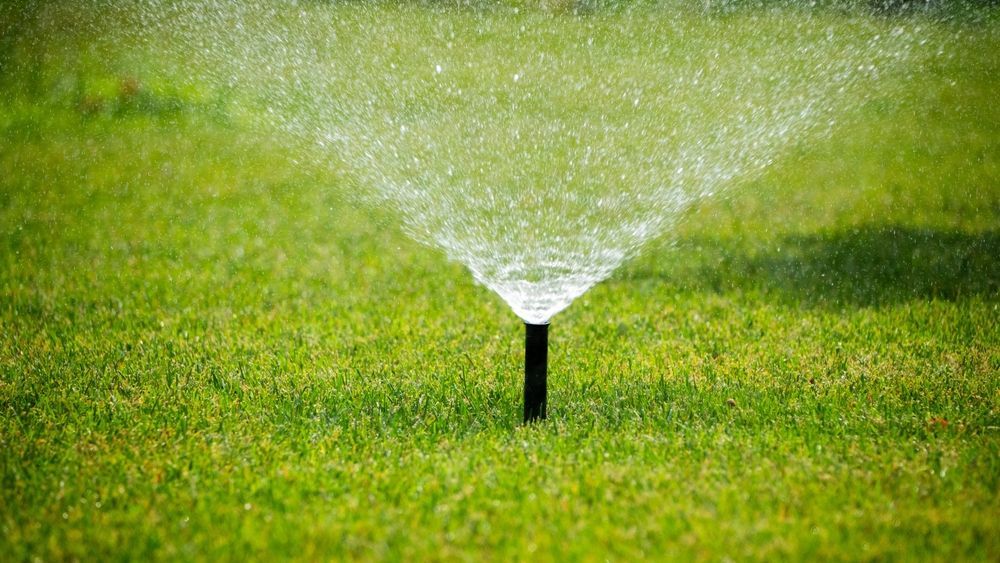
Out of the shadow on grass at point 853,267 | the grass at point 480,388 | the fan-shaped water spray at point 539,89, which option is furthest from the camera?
the fan-shaped water spray at point 539,89

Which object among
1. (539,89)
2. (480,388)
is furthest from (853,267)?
(539,89)

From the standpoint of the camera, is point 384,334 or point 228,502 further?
point 384,334

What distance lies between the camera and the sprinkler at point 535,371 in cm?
379

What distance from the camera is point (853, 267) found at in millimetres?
6699

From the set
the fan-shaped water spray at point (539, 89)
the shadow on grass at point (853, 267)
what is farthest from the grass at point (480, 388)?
the fan-shaped water spray at point (539, 89)

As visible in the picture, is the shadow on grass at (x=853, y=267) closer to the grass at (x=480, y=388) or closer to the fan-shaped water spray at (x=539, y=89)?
the grass at (x=480, y=388)

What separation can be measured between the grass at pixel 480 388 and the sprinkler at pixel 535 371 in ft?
0.35

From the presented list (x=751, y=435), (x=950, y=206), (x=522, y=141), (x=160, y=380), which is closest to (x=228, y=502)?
(x=160, y=380)

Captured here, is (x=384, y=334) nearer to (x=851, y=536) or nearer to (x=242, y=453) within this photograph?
(x=242, y=453)

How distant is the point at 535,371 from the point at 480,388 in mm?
612

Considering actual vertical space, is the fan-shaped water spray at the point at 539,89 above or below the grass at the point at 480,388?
above

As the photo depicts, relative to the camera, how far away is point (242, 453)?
3650mm

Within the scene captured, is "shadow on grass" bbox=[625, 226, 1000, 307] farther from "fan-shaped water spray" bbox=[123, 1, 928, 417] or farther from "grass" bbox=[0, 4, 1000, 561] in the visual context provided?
"fan-shaped water spray" bbox=[123, 1, 928, 417]

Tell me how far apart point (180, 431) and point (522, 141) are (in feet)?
24.2
